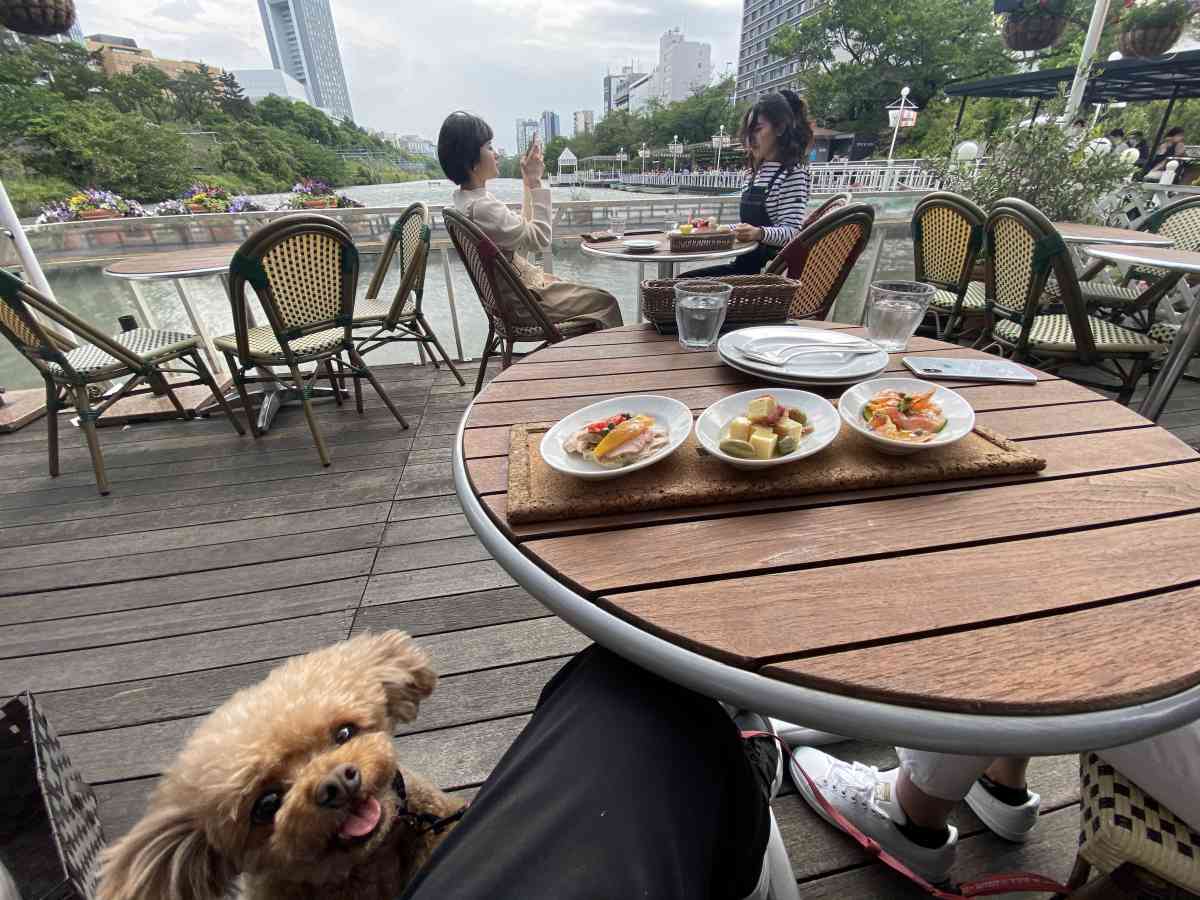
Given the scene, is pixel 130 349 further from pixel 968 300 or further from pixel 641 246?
pixel 968 300

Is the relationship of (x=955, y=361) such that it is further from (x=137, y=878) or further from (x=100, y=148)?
(x=100, y=148)

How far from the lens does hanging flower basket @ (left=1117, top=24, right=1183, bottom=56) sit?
458cm

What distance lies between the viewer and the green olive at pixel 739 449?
0.71 m

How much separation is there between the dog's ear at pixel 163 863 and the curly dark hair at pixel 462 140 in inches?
114

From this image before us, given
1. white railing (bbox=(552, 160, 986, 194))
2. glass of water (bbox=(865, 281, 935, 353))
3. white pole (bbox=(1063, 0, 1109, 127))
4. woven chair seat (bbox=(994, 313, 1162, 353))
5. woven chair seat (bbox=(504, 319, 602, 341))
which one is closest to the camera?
glass of water (bbox=(865, 281, 935, 353))

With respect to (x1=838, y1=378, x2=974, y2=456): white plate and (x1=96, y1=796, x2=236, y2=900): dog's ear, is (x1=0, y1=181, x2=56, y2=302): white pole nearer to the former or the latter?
(x1=96, y1=796, x2=236, y2=900): dog's ear

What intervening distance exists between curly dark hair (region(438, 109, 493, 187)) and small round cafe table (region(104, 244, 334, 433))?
4.19ft

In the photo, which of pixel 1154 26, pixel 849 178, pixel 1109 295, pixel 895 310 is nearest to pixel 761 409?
pixel 895 310

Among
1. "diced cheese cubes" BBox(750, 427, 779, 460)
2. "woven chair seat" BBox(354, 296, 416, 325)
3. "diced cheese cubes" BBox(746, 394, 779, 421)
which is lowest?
"woven chair seat" BBox(354, 296, 416, 325)

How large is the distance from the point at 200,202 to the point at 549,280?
154 inches

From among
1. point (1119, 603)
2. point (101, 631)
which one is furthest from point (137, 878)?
point (101, 631)

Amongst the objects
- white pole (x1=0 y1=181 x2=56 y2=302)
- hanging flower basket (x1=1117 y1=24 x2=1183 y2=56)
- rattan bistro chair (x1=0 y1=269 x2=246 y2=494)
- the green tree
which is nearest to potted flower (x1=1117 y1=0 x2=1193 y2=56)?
hanging flower basket (x1=1117 y1=24 x2=1183 y2=56)

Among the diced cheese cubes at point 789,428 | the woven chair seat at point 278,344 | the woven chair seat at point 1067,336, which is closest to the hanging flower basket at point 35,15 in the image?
the woven chair seat at point 278,344

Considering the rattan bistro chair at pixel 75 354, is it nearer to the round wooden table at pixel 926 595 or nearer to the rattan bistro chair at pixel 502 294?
the rattan bistro chair at pixel 502 294
